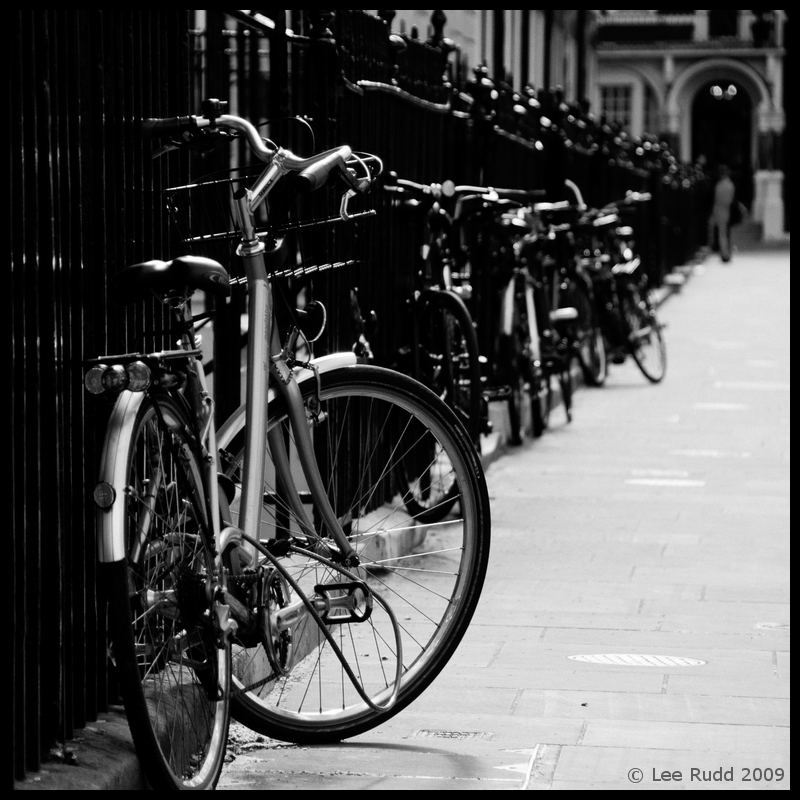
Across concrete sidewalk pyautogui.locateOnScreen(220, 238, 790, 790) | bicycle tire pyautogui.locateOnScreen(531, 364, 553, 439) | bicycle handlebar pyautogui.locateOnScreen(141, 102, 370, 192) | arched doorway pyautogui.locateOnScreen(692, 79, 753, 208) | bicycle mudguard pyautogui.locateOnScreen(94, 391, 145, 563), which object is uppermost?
arched doorway pyautogui.locateOnScreen(692, 79, 753, 208)

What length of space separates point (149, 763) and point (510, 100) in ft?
22.8

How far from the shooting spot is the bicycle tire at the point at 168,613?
290 cm

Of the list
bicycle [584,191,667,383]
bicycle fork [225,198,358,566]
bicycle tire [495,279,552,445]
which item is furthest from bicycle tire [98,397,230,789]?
bicycle [584,191,667,383]

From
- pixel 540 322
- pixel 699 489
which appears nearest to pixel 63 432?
pixel 699 489

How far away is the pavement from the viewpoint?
3547mm

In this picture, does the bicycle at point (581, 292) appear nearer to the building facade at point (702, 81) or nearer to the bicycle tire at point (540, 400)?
→ the bicycle tire at point (540, 400)

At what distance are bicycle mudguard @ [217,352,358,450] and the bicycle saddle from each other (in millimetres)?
499

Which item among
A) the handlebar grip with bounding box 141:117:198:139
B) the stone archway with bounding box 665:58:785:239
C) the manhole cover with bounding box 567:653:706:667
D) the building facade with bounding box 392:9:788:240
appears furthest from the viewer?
the building facade with bounding box 392:9:788:240

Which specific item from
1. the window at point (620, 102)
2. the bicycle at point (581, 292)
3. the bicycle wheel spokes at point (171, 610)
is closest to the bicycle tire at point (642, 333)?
the bicycle at point (581, 292)

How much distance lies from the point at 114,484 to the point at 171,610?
35 cm

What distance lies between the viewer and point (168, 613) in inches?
122

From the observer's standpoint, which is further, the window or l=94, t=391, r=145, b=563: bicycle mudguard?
the window

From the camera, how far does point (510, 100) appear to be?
9359 mm

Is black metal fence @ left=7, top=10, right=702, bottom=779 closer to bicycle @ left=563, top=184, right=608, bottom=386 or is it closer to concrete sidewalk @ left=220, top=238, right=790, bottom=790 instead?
concrete sidewalk @ left=220, top=238, right=790, bottom=790
